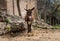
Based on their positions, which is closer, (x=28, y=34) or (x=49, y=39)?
(x=49, y=39)

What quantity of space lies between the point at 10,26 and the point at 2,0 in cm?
367

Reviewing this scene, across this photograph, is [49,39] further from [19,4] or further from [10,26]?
[19,4]

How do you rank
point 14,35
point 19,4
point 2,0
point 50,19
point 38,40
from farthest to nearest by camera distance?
1. point 50,19
2. point 19,4
3. point 2,0
4. point 14,35
5. point 38,40

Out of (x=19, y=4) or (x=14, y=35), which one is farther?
(x=19, y=4)

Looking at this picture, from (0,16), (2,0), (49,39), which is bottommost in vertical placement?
(49,39)

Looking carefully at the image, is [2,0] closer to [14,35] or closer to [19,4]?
[19,4]

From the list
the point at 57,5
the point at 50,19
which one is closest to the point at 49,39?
the point at 50,19

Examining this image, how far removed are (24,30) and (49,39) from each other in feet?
5.00

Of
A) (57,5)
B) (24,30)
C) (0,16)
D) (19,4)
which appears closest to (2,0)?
(19,4)

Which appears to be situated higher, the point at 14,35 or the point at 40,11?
the point at 40,11

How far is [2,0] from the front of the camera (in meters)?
10.2

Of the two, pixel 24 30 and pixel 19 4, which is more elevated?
pixel 19 4

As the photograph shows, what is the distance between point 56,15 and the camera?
13867 mm

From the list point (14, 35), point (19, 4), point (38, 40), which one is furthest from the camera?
point (19, 4)
